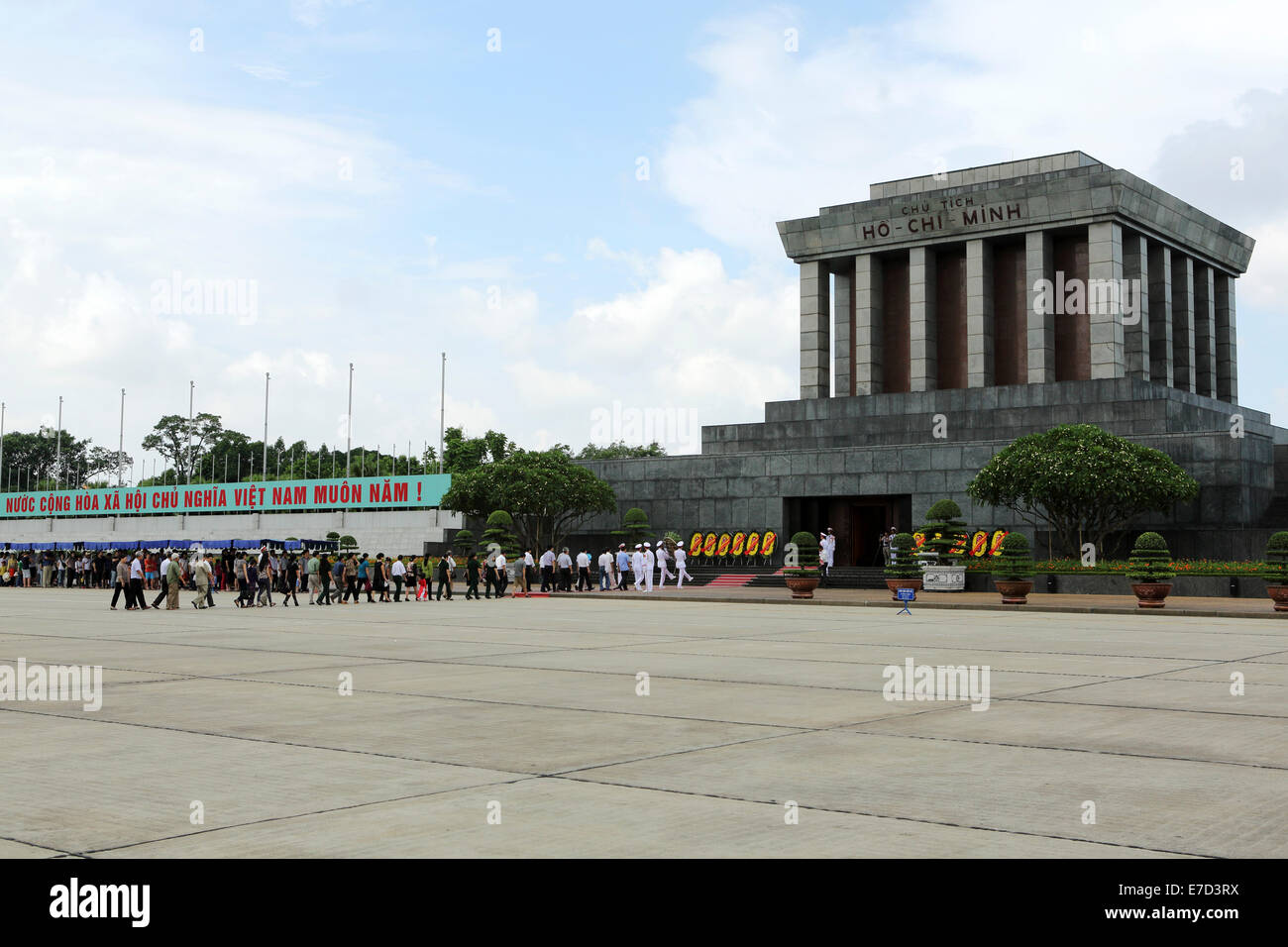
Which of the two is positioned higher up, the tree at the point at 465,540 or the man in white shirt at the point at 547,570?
the tree at the point at 465,540

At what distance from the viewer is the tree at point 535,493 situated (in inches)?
2024

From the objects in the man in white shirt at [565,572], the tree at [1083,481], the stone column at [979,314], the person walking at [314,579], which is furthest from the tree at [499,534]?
the stone column at [979,314]

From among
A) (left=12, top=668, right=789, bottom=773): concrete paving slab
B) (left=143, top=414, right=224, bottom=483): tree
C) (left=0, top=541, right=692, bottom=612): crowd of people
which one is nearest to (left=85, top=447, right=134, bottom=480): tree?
(left=143, top=414, right=224, bottom=483): tree

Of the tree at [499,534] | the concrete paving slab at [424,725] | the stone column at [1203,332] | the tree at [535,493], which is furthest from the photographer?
the stone column at [1203,332]

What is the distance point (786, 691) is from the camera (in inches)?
519

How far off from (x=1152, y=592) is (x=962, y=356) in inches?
1077

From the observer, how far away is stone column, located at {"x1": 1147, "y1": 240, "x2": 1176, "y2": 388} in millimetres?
55562

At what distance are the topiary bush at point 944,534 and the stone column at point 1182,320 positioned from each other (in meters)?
23.8

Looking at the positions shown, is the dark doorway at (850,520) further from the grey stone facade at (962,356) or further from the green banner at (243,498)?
the green banner at (243,498)

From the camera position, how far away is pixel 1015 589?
3400cm
